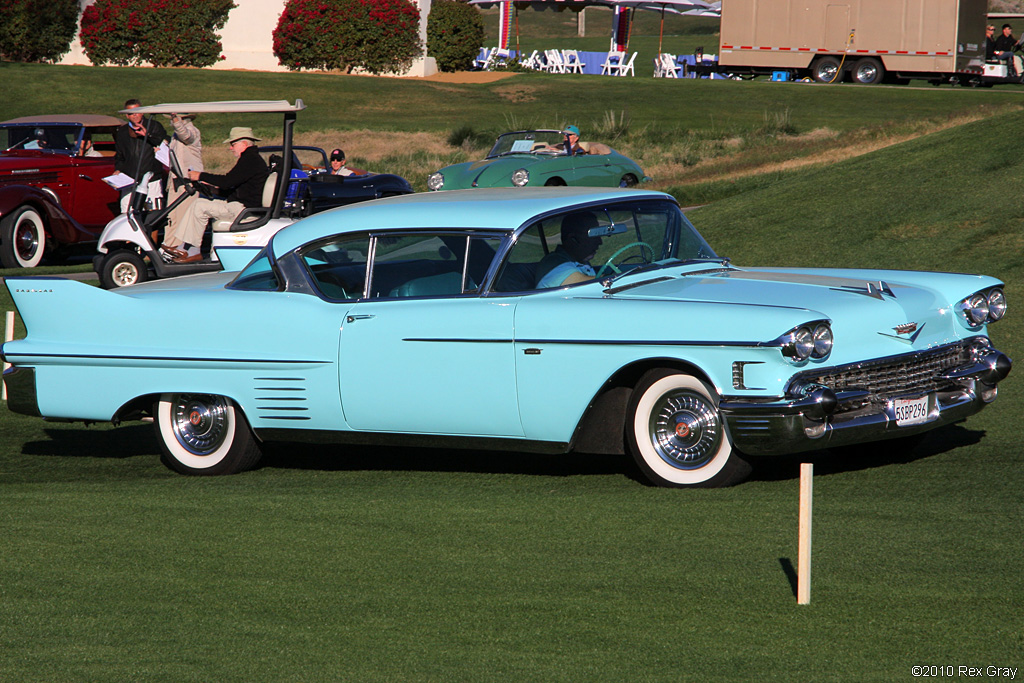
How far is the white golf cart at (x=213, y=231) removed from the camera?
1146 centimetres

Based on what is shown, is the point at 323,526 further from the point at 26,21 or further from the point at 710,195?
the point at 26,21

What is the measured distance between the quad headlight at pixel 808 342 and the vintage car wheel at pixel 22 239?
12603 millimetres

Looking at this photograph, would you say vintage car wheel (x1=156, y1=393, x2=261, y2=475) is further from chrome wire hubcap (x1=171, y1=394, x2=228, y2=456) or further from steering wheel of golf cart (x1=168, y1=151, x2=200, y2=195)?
steering wheel of golf cart (x1=168, y1=151, x2=200, y2=195)

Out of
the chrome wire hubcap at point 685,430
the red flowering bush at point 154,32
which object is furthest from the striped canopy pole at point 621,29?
the chrome wire hubcap at point 685,430

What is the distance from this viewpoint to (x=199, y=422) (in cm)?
682

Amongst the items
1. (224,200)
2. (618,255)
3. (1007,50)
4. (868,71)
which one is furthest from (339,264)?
(1007,50)

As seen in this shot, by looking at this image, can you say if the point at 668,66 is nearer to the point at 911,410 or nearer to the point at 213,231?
the point at 213,231

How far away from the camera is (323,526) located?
17.9ft

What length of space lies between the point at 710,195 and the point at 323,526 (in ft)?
53.9

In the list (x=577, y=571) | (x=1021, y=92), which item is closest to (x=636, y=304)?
(x=577, y=571)

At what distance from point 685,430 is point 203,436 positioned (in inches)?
111

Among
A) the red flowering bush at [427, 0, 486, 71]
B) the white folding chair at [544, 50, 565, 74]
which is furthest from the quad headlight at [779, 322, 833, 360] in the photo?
the white folding chair at [544, 50, 565, 74]

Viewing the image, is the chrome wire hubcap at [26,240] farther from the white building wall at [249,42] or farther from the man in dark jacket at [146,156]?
the white building wall at [249,42]

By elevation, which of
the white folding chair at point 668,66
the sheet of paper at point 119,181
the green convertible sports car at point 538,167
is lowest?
the sheet of paper at point 119,181
